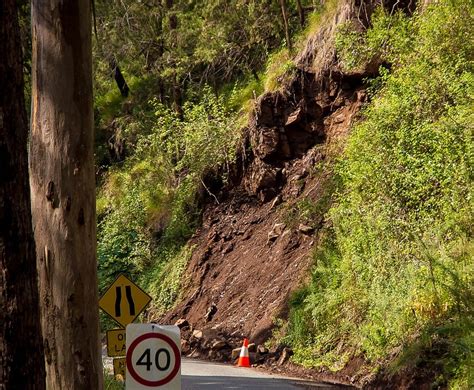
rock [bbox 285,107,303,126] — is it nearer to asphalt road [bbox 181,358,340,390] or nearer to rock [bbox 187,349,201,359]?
rock [bbox 187,349,201,359]

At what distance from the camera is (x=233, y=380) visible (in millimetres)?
16562

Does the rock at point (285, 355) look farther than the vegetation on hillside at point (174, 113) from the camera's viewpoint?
No

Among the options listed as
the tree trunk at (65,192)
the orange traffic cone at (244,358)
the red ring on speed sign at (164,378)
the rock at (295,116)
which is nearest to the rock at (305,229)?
the rock at (295,116)

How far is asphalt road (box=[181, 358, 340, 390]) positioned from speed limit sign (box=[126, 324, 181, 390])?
7.89 m

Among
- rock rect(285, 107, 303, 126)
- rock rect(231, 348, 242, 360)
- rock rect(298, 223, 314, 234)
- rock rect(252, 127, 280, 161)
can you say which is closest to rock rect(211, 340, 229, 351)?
rock rect(231, 348, 242, 360)

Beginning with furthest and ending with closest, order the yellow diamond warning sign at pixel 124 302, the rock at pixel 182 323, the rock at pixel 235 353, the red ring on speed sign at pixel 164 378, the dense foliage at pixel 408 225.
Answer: the rock at pixel 182 323 < the rock at pixel 235 353 < the dense foliage at pixel 408 225 < the yellow diamond warning sign at pixel 124 302 < the red ring on speed sign at pixel 164 378

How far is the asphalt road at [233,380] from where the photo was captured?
1573 centimetres

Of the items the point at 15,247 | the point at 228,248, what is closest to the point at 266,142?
the point at 228,248

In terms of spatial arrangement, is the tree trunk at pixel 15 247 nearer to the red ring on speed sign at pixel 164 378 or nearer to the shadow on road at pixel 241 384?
the red ring on speed sign at pixel 164 378

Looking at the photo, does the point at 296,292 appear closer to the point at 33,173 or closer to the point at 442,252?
the point at 442,252

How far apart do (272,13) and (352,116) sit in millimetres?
7799

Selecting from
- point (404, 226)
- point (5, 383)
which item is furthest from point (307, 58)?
point (5, 383)

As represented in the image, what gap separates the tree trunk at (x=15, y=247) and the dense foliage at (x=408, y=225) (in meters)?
7.51

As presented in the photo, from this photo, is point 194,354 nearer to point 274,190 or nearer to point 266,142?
point 274,190
